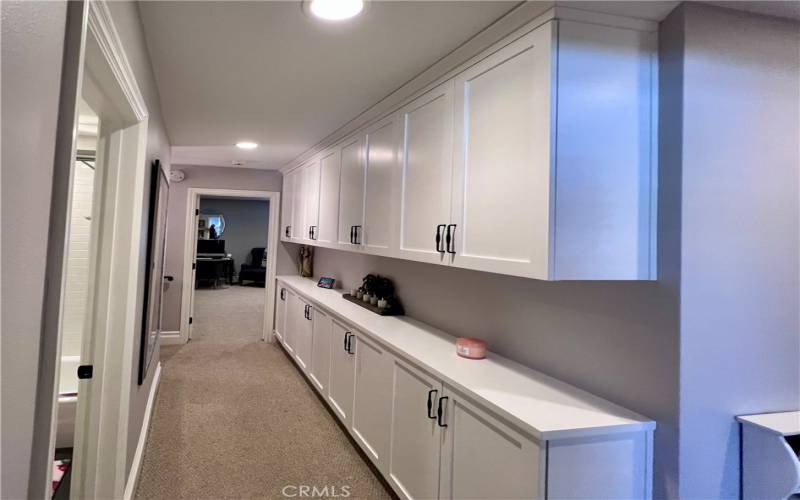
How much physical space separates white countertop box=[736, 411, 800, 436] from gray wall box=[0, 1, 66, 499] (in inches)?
75.4

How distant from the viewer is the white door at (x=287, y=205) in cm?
531

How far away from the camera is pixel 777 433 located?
4.49 ft

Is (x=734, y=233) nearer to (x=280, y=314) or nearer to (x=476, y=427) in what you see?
(x=476, y=427)

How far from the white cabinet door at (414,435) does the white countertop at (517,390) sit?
0.10m

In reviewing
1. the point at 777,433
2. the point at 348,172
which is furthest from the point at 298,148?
the point at 777,433

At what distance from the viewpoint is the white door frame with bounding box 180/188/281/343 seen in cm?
547

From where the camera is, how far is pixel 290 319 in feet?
15.6

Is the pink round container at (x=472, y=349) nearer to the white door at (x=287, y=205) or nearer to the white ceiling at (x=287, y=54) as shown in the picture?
the white ceiling at (x=287, y=54)

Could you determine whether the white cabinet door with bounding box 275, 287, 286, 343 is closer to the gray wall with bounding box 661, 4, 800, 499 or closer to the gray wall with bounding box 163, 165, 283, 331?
the gray wall with bounding box 163, 165, 283, 331

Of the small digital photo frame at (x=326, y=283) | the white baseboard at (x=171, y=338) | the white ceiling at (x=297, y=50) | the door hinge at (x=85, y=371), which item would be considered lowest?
the white baseboard at (x=171, y=338)

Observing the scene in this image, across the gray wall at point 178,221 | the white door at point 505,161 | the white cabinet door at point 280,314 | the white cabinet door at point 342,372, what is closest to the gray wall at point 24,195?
the white door at point 505,161

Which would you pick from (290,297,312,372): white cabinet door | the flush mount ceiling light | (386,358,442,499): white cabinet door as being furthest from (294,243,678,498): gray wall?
(290,297,312,372): white cabinet door

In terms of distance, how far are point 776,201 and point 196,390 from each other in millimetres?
4152

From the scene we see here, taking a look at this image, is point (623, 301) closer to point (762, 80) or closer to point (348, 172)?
point (762, 80)
